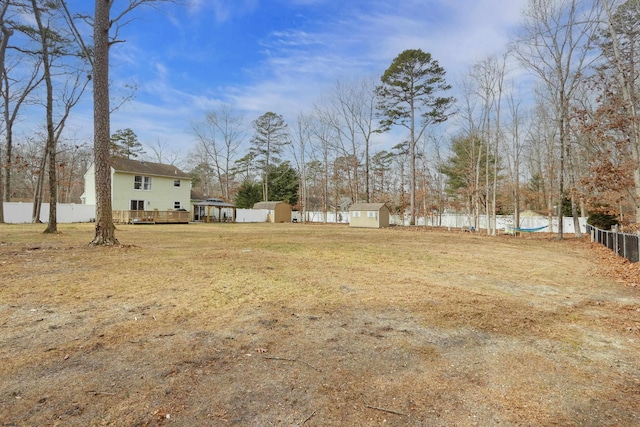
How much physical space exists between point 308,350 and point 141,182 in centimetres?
2814

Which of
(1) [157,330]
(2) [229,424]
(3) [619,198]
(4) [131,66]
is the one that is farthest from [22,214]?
(3) [619,198]

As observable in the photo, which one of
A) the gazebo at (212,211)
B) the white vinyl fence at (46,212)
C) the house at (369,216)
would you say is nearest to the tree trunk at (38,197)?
the white vinyl fence at (46,212)

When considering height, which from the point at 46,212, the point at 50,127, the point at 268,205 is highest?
the point at 50,127

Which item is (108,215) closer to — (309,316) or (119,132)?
(309,316)

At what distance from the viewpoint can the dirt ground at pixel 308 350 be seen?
190 centimetres

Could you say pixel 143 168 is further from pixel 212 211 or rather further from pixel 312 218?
pixel 312 218

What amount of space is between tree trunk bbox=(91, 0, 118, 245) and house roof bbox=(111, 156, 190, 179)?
18.1m

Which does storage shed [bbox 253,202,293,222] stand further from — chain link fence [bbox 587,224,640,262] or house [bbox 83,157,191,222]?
chain link fence [bbox 587,224,640,262]

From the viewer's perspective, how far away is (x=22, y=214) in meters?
22.0

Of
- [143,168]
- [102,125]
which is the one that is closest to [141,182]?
[143,168]

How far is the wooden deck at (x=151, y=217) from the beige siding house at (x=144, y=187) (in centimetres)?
159

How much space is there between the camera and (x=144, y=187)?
26.5 metres

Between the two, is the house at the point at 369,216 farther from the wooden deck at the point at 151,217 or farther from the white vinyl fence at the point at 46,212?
the white vinyl fence at the point at 46,212

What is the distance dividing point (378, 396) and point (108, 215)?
896 centimetres
